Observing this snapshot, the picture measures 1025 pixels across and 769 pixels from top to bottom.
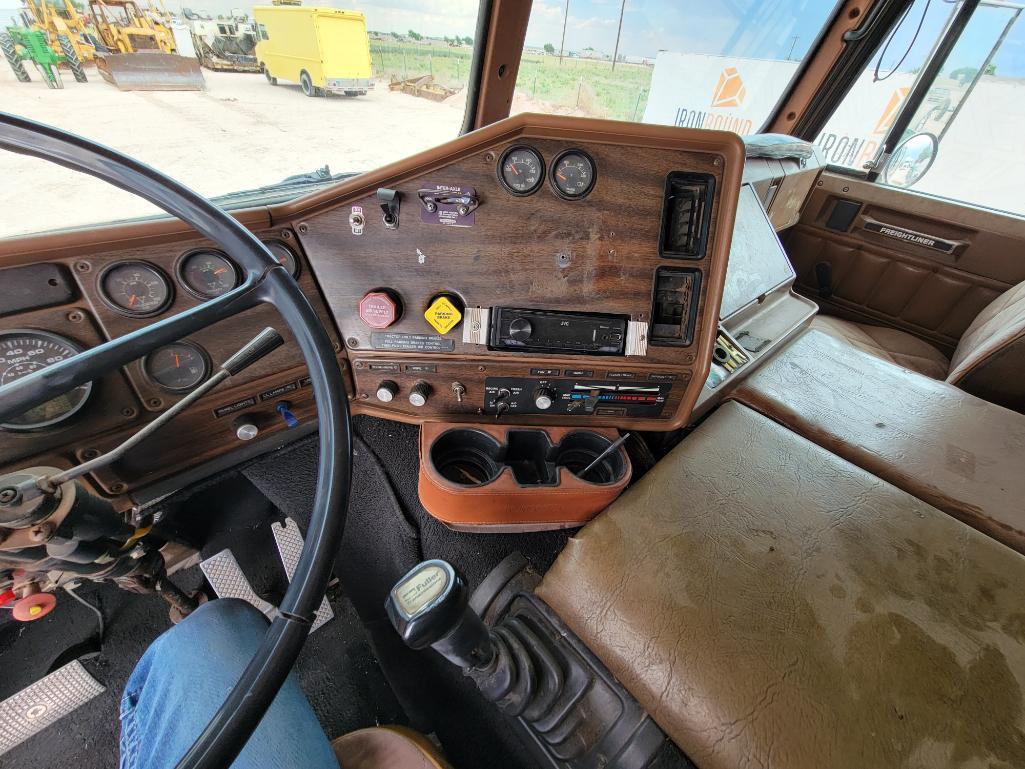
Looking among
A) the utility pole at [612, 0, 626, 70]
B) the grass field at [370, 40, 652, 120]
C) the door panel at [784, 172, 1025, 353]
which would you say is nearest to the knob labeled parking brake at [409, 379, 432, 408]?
the grass field at [370, 40, 652, 120]

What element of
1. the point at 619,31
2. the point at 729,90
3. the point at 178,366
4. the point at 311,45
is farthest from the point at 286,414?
the point at 729,90

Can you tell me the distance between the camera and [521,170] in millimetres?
958

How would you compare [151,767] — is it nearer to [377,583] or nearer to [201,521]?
[377,583]

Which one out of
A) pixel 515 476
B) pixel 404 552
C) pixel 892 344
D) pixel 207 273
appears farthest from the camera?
pixel 892 344

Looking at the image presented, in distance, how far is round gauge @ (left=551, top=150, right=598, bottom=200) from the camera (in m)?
0.95

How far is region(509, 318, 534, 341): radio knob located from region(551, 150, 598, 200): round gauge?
0.28m

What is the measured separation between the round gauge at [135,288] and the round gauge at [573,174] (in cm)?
79

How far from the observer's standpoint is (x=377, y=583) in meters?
1.29

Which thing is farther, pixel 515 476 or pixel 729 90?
pixel 729 90

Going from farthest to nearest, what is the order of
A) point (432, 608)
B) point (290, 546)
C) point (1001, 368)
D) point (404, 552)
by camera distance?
point (290, 546) → point (1001, 368) → point (404, 552) → point (432, 608)

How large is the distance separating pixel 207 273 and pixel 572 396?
86 cm

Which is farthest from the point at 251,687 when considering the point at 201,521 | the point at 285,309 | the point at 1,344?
the point at 201,521

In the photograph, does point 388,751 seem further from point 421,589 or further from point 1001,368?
point 1001,368

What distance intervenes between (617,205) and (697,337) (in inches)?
15.6
